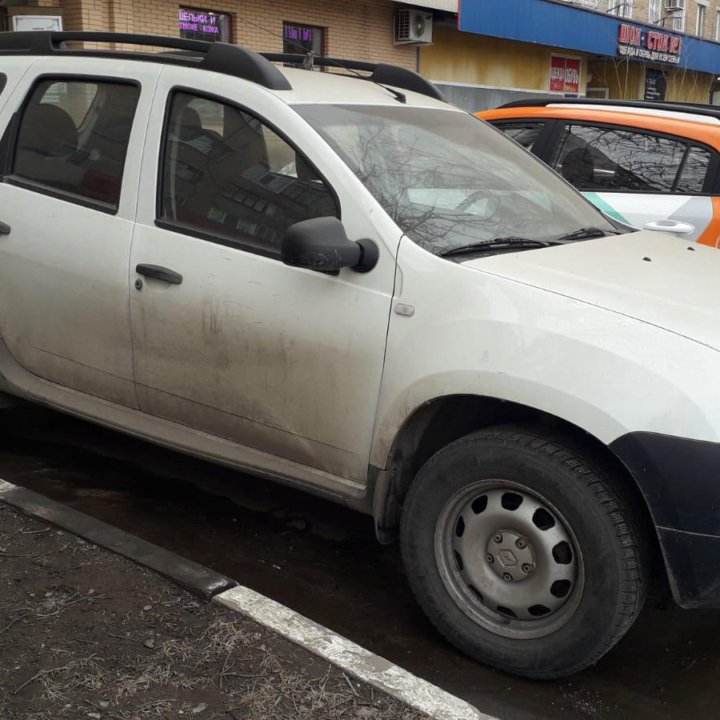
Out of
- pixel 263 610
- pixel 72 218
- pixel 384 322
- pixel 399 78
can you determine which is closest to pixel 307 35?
pixel 399 78

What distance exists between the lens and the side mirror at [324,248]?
3098mm

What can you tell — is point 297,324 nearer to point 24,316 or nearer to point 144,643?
point 144,643

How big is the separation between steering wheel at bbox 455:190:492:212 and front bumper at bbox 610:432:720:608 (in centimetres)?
118

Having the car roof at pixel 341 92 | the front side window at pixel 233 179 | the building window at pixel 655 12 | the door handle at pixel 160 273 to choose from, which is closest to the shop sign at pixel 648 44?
the building window at pixel 655 12

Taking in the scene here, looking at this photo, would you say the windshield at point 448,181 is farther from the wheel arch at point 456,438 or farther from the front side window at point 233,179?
the wheel arch at point 456,438

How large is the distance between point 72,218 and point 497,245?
70.1 inches

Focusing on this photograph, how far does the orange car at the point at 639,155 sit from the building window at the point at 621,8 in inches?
937

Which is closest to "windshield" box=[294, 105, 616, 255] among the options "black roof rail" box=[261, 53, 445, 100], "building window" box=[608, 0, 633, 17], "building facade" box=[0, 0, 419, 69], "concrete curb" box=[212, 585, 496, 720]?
"black roof rail" box=[261, 53, 445, 100]

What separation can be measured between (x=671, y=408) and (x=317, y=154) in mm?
1495

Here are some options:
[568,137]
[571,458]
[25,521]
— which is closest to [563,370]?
[571,458]

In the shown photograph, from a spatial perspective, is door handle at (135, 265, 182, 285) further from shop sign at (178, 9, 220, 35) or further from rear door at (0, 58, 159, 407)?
shop sign at (178, 9, 220, 35)

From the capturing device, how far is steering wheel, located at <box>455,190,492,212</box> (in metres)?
3.51

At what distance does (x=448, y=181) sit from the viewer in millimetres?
3600

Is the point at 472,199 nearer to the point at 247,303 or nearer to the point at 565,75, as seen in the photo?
the point at 247,303
